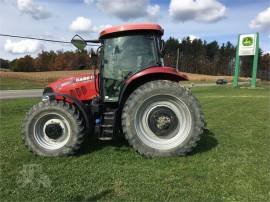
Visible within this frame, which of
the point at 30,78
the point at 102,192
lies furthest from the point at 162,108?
the point at 30,78

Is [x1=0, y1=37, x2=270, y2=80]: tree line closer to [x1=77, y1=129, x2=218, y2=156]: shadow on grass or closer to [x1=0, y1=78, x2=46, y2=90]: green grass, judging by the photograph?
[x1=0, y1=78, x2=46, y2=90]: green grass

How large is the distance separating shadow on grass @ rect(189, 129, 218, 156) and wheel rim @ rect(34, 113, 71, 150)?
7.53 ft

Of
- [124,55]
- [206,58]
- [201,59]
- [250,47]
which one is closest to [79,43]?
[124,55]

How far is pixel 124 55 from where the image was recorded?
597 cm

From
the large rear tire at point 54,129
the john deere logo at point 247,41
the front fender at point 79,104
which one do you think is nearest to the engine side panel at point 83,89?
the front fender at point 79,104

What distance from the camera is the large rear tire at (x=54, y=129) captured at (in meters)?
5.64

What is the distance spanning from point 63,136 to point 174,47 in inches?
3580

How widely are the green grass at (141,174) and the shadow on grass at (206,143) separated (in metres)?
0.02

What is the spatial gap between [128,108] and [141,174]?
4.14 ft

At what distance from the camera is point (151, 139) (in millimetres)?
5688

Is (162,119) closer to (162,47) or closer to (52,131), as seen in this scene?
(162,47)

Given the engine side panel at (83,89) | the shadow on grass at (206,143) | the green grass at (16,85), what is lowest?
the green grass at (16,85)

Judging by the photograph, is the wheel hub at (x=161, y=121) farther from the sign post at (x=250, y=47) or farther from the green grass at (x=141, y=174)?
the sign post at (x=250, y=47)

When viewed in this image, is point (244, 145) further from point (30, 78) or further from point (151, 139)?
point (30, 78)
